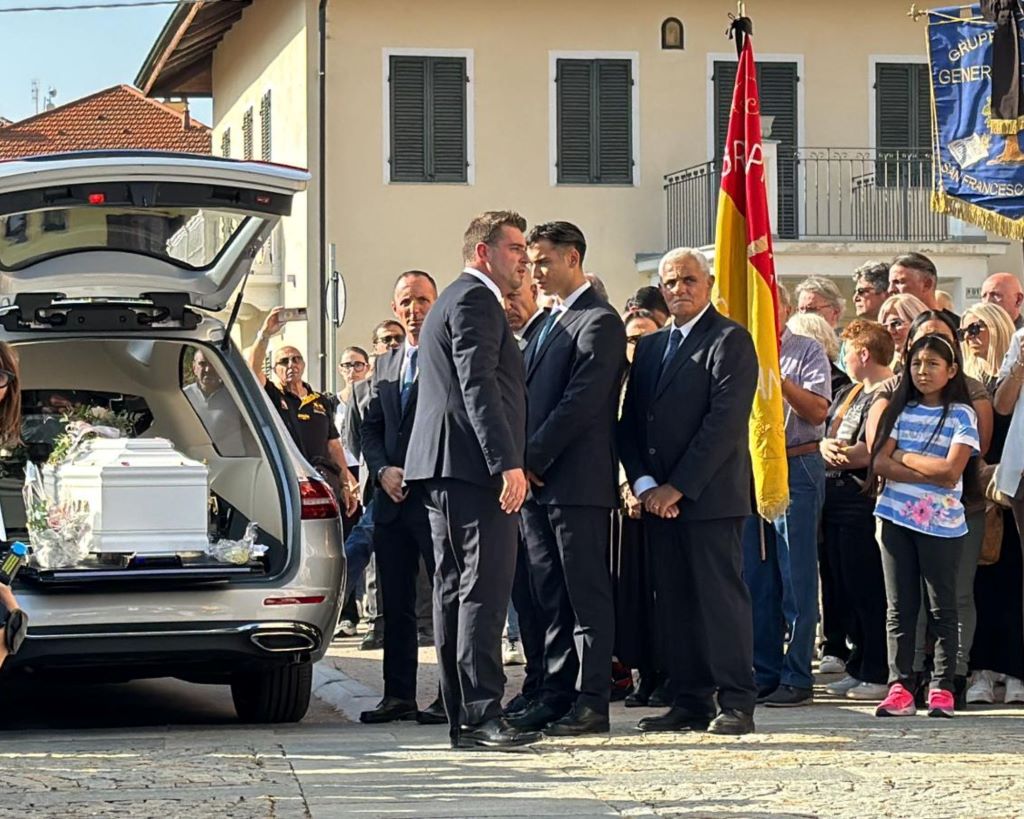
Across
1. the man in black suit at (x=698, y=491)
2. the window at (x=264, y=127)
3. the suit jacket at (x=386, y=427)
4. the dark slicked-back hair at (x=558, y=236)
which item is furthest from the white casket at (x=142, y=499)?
the window at (x=264, y=127)

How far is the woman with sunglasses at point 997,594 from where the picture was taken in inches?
373

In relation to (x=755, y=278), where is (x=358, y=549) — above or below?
below

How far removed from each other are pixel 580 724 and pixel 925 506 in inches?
72.3

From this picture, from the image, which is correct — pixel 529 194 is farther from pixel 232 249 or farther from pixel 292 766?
pixel 292 766

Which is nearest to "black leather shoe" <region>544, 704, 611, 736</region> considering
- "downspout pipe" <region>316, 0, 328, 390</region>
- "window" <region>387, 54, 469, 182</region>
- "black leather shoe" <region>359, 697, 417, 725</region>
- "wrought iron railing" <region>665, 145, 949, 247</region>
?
"black leather shoe" <region>359, 697, 417, 725</region>

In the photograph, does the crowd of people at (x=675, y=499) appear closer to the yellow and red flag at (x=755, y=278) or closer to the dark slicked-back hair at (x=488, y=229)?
the dark slicked-back hair at (x=488, y=229)

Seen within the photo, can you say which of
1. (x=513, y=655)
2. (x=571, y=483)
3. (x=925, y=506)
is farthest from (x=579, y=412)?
(x=513, y=655)

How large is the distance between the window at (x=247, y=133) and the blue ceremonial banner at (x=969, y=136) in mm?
23348

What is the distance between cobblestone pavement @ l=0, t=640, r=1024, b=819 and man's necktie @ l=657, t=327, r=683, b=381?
59.5 inches

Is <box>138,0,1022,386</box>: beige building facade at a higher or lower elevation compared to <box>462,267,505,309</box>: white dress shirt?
higher

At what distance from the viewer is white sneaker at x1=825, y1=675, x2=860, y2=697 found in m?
10.0

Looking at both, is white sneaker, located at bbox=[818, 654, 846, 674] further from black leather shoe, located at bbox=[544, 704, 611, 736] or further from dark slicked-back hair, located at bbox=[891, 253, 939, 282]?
black leather shoe, located at bbox=[544, 704, 611, 736]

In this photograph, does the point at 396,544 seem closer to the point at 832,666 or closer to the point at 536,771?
the point at 536,771

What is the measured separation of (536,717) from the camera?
343 inches
